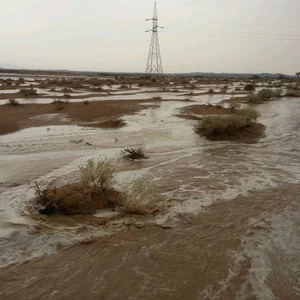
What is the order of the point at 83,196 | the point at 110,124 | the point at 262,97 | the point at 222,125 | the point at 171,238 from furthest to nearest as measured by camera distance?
the point at 262,97
the point at 110,124
the point at 222,125
the point at 83,196
the point at 171,238

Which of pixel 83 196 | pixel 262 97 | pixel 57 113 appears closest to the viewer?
pixel 83 196

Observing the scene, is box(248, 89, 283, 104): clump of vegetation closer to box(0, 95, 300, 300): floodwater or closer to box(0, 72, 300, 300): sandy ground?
box(0, 72, 300, 300): sandy ground

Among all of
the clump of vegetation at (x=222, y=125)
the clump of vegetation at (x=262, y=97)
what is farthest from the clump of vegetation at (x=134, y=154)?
the clump of vegetation at (x=262, y=97)

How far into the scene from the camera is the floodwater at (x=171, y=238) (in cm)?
398

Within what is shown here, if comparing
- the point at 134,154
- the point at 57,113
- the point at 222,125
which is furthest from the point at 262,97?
the point at 134,154

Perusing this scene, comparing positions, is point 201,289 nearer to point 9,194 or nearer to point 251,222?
point 251,222

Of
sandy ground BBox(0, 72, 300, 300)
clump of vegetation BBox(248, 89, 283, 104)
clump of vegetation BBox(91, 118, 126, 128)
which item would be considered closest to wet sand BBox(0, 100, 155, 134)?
clump of vegetation BBox(91, 118, 126, 128)

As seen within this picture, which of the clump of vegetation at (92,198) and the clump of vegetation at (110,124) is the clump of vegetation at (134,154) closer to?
A: the clump of vegetation at (92,198)

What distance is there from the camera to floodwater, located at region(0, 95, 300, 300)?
398 centimetres

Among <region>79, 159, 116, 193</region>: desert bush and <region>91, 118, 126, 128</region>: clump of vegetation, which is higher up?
<region>79, 159, 116, 193</region>: desert bush

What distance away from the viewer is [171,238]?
5105 mm

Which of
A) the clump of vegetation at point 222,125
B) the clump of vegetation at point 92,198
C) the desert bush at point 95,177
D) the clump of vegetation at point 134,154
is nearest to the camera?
the clump of vegetation at point 92,198

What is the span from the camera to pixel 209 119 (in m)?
13.1

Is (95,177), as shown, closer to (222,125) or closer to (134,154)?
(134,154)
